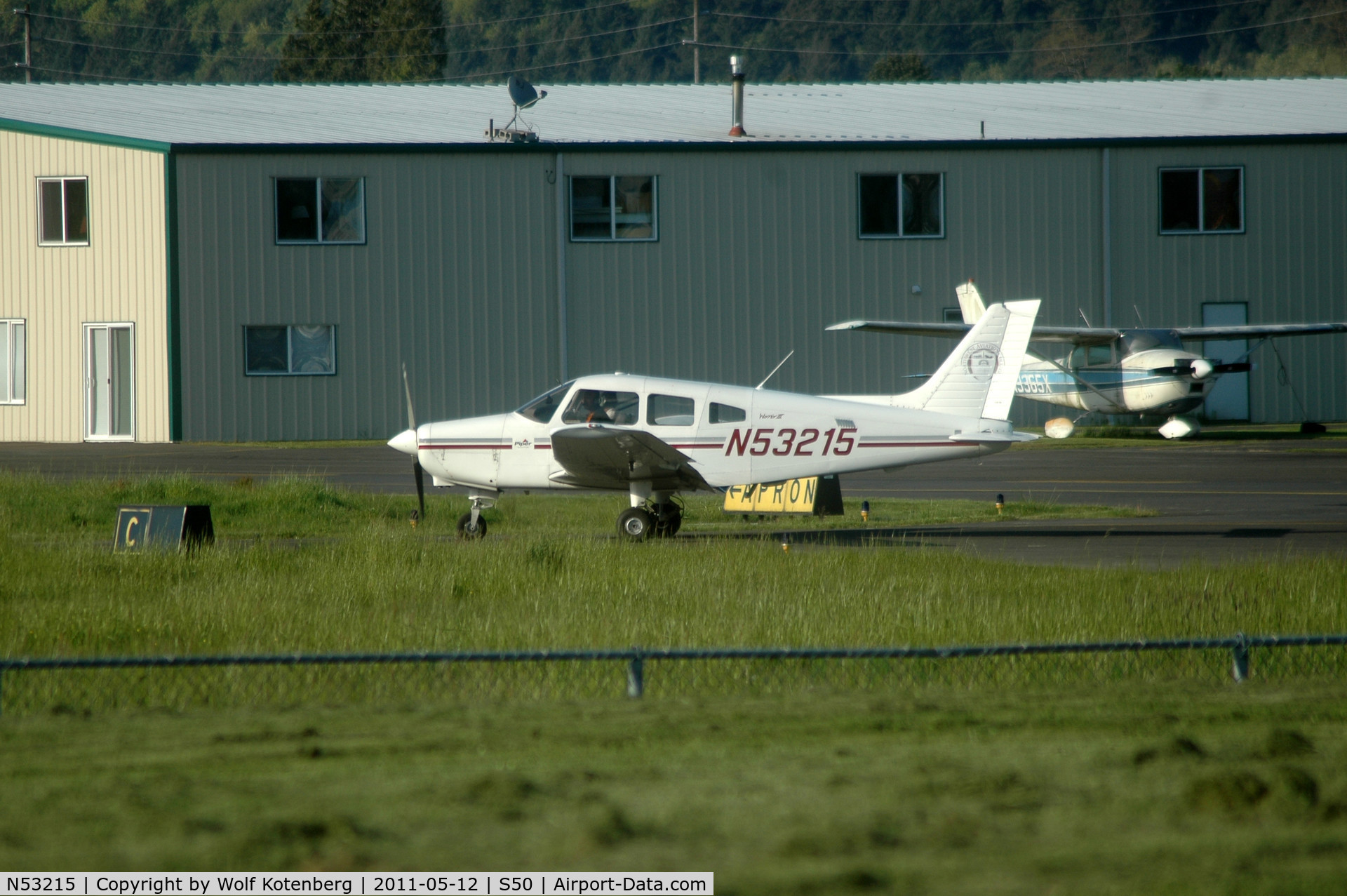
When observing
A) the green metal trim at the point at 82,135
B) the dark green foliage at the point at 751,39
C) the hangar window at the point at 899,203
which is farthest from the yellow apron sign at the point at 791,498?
the dark green foliage at the point at 751,39

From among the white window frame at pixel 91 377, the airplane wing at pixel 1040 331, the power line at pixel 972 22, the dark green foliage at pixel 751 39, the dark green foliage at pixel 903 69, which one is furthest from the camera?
the power line at pixel 972 22

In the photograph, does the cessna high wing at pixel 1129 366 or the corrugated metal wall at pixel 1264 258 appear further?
the corrugated metal wall at pixel 1264 258

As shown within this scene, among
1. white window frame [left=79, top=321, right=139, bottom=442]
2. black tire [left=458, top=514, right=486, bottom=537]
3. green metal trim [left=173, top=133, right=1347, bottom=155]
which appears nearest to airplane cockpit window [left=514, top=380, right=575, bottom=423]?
black tire [left=458, top=514, right=486, bottom=537]

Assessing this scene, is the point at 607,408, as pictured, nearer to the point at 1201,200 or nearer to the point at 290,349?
the point at 290,349

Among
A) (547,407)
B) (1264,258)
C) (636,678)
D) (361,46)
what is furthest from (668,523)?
(361,46)

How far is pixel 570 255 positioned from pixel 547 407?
17597mm

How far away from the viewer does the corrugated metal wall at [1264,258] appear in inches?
1320

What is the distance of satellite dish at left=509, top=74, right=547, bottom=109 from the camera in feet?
109

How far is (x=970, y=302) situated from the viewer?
30.9 metres

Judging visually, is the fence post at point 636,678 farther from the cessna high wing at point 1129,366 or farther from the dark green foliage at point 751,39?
the dark green foliage at point 751,39

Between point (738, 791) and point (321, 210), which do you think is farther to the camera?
point (321, 210)

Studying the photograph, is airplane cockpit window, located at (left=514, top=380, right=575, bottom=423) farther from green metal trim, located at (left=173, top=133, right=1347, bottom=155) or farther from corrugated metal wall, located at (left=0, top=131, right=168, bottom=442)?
corrugated metal wall, located at (left=0, top=131, right=168, bottom=442)

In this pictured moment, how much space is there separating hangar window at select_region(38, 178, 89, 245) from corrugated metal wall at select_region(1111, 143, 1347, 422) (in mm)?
24498

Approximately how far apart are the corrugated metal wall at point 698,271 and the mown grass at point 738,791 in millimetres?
25947
